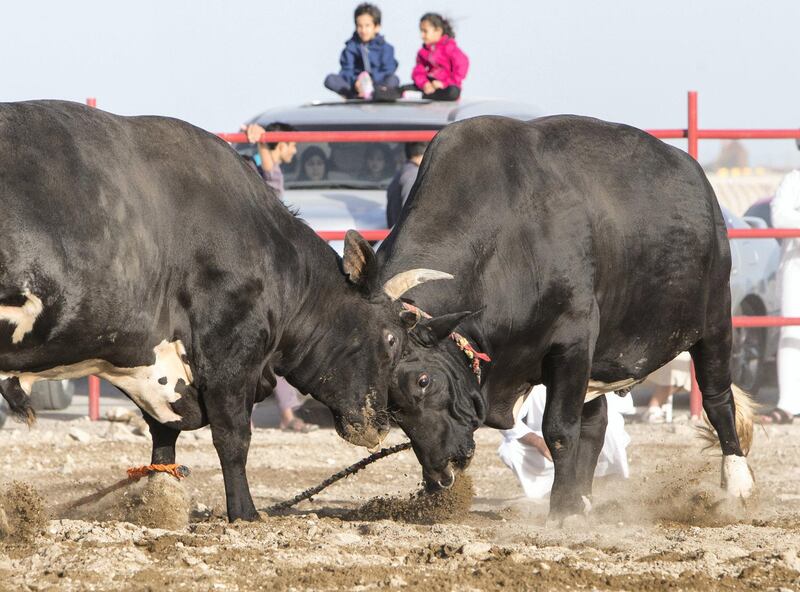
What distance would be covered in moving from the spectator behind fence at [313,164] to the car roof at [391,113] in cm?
20

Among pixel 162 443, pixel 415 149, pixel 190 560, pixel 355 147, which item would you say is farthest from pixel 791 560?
pixel 355 147

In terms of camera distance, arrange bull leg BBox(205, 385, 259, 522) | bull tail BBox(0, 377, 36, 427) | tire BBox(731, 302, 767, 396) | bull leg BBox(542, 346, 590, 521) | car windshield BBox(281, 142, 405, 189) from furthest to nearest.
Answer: tire BBox(731, 302, 767, 396) < car windshield BBox(281, 142, 405, 189) < bull leg BBox(542, 346, 590, 521) < bull leg BBox(205, 385, 259, 522) < bull tail BBox(0, 377, 36, 427)

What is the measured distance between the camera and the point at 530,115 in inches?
388

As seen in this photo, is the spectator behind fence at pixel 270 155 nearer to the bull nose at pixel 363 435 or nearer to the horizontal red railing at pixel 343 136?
the horizontal red railing at pixel 343 136

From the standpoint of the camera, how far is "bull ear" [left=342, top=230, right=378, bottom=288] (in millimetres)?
5594

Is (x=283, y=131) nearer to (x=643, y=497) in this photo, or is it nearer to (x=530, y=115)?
(x=530, y=115)

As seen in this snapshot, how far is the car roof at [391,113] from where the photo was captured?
9727 millimetres

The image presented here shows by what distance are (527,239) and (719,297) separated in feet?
4.23

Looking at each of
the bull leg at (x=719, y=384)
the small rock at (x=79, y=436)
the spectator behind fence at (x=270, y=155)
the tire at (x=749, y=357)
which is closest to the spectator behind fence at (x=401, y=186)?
the spectator behind fence at (x=270, y=155)

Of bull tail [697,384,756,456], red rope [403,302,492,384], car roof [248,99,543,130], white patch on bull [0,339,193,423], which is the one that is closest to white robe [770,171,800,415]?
car roof [248,99,543,130]

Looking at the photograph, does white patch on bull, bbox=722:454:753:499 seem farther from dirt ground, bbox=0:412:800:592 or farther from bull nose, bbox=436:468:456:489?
bull nose, bbox=436:468:456:489

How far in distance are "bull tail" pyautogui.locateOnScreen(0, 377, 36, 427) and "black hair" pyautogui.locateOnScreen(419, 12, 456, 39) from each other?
5912 millimetres

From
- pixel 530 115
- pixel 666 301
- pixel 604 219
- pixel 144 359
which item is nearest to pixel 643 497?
pixel 666 301

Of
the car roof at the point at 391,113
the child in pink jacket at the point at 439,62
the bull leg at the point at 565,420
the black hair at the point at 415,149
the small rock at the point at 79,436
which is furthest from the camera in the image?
the child in pink jacket at the point at 439,62
